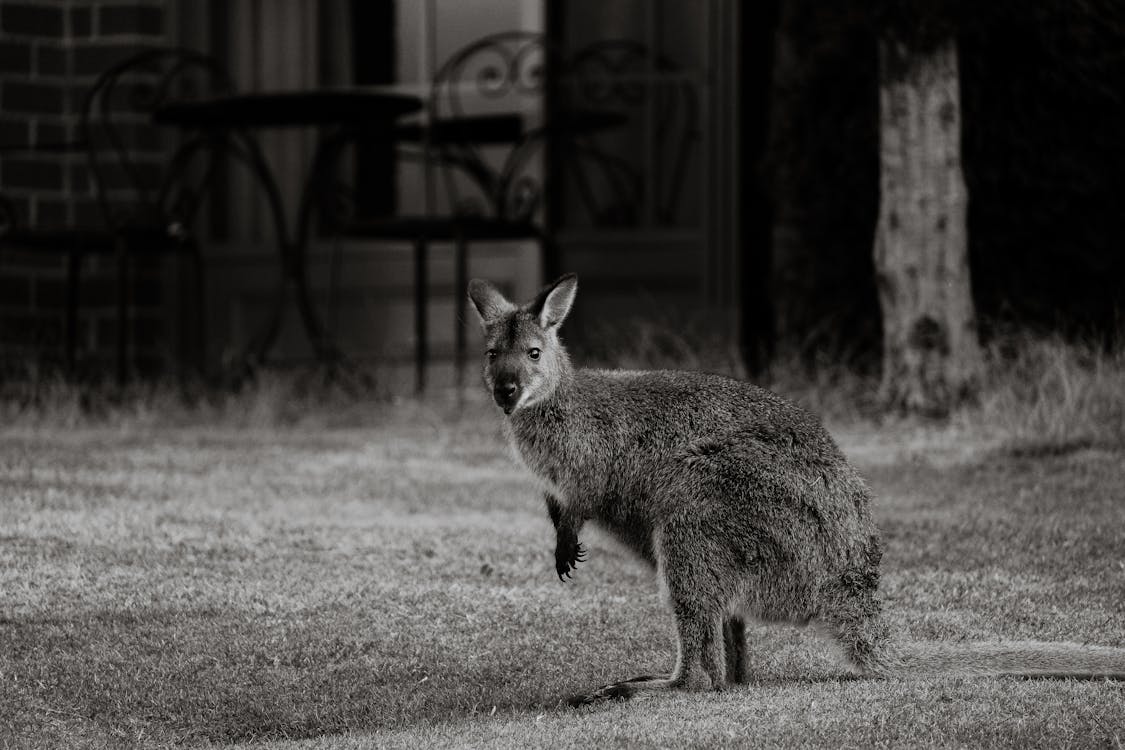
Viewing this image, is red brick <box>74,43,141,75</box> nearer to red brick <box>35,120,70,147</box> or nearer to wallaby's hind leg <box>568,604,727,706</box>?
red brick <box>35,120,70,147</box>

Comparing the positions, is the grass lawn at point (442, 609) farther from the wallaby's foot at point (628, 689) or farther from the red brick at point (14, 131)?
the red brick at point (14, 131)

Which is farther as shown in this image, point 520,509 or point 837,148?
point 837,148

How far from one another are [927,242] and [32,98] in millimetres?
6777

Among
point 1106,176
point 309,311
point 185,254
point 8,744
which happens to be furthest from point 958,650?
point 185,254

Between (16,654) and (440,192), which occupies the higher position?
(440,192)

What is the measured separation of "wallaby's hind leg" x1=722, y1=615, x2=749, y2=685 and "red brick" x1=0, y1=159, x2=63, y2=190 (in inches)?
356

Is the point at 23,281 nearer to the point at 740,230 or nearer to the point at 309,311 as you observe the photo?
the point at 309,311

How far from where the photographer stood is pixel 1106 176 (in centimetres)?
1035

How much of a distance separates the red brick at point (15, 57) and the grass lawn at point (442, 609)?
4808 mm

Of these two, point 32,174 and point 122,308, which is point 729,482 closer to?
point 122,308

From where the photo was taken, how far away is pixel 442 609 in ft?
20.4

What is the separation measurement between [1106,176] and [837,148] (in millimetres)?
1595

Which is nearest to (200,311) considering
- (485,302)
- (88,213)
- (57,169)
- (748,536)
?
A: (88,213)

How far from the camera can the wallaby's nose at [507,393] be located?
5430mm
